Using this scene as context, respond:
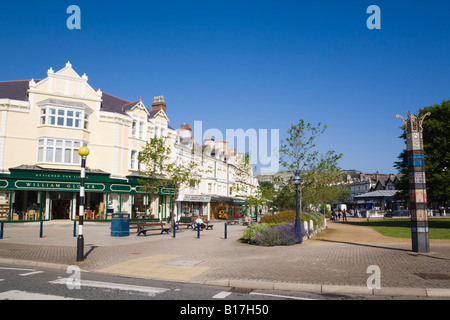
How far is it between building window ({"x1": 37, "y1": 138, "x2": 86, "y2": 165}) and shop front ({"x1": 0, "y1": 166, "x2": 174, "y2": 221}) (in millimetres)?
1095

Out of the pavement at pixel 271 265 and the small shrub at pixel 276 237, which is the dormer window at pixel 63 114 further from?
the small shrub at pixel 276 237

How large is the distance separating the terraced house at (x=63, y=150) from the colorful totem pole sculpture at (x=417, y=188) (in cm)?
2512

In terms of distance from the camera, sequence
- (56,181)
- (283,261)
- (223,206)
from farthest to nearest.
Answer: (223,206) → (56,181) → (283,261)

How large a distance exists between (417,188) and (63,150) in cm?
2685

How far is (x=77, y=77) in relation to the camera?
31.2 m

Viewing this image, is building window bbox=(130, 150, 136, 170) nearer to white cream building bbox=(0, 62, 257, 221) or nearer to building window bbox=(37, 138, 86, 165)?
white cream building bbox=(0, 62, 257, 221)

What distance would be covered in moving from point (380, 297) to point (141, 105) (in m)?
32.3

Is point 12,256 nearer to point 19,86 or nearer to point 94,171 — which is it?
point 94,171

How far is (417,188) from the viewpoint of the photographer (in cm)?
1362

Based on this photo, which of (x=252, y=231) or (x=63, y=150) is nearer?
(x=252, y=231)

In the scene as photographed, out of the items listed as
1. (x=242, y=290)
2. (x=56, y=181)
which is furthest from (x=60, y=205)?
(x=242, y=290)

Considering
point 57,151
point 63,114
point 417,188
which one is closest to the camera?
point 417,188

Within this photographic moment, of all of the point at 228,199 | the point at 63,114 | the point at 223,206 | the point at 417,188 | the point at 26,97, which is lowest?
the point at 223,206

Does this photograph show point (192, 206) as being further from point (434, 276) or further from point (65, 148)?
point (434, 276)
